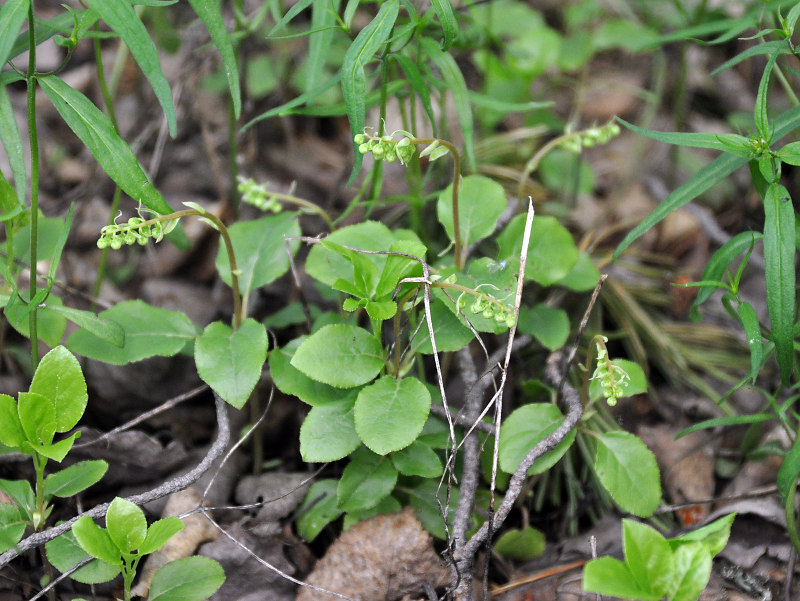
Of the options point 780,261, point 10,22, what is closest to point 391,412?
point 780,261

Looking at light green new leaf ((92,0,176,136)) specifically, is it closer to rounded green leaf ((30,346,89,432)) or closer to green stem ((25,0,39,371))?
green stem ((25,0,39,371))

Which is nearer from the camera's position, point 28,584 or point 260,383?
point 28,584

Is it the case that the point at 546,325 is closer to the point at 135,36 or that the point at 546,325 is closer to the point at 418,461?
the point at 418,461

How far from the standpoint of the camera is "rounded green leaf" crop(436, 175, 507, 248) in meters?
1.95

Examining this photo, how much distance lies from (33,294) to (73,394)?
28 cm

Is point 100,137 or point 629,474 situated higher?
point 100,137

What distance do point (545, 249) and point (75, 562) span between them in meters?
1.40

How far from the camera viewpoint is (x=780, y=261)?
4.91ft

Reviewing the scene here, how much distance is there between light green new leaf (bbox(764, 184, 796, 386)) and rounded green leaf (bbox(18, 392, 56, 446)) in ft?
5.26

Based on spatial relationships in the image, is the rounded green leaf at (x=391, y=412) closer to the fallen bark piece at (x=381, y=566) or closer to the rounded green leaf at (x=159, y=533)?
the fallen bark piece at (x=381, y=566)

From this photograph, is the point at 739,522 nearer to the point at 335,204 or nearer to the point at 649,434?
the point at 649,434

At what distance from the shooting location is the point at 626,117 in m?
3.55

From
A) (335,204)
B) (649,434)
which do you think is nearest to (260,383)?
(335,204)

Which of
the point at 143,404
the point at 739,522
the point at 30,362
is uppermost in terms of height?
the point at 30,362
